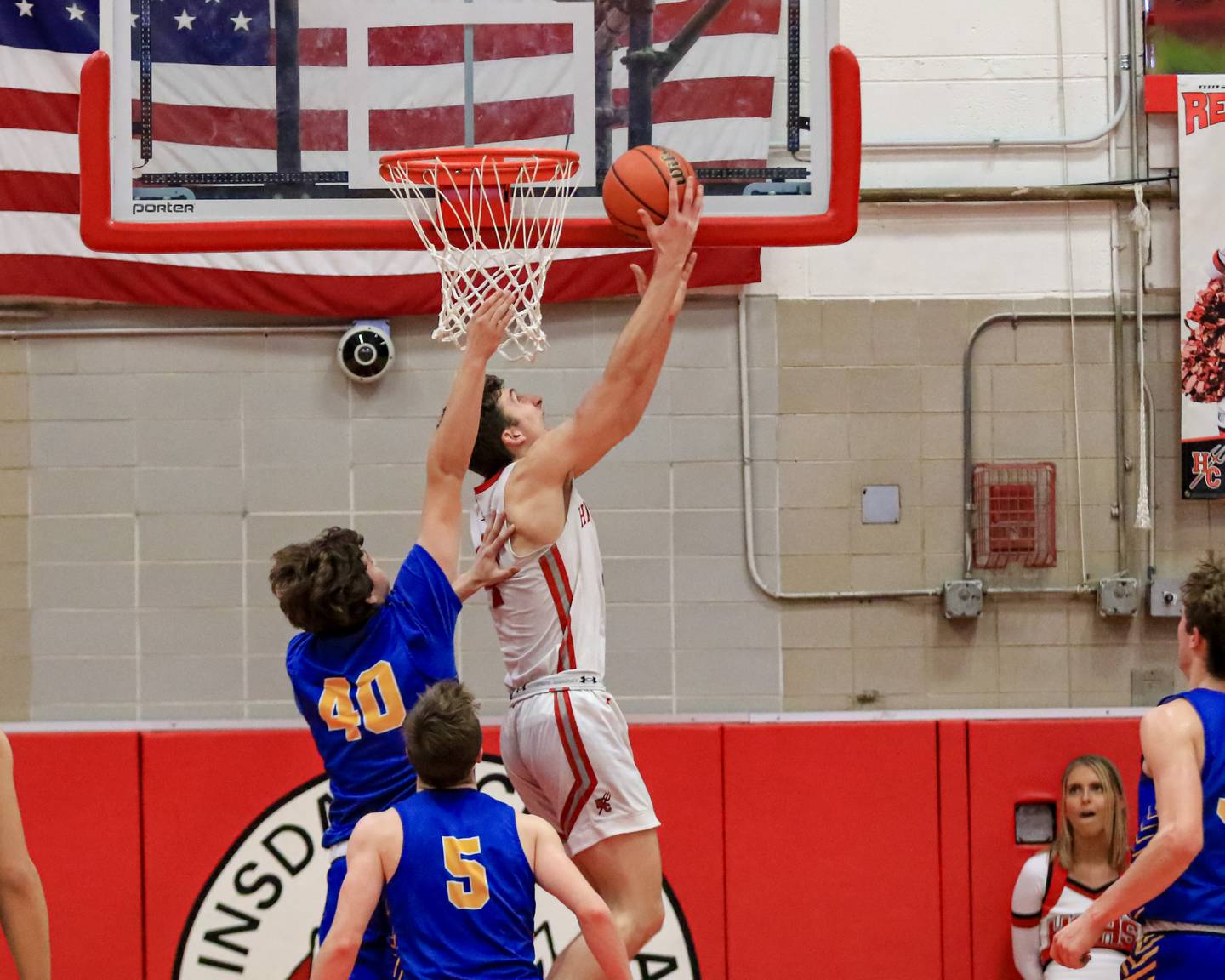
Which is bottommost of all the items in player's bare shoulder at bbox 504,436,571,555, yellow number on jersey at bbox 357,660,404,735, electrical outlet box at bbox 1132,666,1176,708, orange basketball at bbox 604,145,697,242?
electrical outlet box at bbox 1132,666,1176,708

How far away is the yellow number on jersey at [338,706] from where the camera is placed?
378 cm

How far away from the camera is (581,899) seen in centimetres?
333

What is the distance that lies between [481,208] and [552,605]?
1.25 m

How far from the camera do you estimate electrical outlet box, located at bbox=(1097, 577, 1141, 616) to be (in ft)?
23.5

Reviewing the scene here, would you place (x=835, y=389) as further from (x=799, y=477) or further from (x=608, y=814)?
(x=608, y=814)

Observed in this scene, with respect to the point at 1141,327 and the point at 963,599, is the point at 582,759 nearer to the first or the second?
the point at 963,599

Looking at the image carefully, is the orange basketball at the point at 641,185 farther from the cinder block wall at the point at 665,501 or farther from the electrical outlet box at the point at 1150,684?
the electrical outlet box at the point at 1150,684

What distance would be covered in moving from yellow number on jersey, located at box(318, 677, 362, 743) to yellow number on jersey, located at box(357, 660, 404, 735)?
0.03 metres

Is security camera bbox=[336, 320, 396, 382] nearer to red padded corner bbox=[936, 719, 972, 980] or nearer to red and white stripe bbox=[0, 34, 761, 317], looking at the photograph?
red and white stripe bbox=[0, 34, 761, 317]

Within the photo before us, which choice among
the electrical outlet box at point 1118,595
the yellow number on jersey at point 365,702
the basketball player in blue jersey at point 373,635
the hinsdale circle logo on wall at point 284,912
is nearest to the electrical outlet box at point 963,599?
the electrical outlet box at point 1118,595

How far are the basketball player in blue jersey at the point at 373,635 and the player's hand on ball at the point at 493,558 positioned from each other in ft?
0.31

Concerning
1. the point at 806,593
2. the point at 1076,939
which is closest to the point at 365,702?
the point at 1076,939

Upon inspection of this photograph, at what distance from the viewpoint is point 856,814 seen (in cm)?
597

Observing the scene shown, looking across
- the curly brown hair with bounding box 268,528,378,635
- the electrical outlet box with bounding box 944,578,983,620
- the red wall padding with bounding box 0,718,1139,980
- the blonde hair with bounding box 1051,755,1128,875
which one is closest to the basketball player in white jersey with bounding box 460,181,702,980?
the curly brown hair with bounding box 268,528,378,635
